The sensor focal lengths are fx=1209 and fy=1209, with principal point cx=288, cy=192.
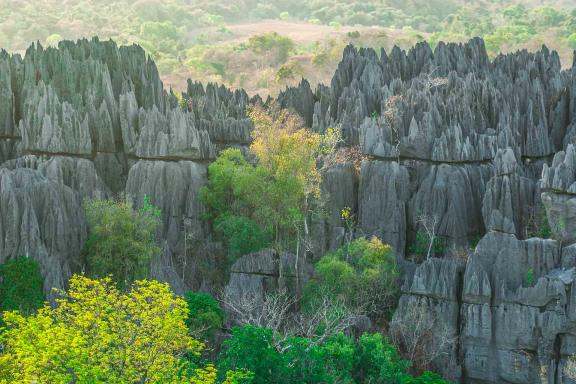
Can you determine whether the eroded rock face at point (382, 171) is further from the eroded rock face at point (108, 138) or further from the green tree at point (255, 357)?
the green tree at point (255, 357)

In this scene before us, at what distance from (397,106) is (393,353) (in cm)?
1612

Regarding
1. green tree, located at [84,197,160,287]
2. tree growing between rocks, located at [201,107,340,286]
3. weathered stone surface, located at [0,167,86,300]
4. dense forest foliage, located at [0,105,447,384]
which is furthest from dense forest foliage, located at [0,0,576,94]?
weathered stone surface, located at [0,167,86,300]

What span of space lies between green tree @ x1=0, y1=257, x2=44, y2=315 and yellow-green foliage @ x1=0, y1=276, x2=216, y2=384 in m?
9.45

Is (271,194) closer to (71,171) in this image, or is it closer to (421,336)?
(71,171)

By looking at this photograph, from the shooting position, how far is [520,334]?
3972cm

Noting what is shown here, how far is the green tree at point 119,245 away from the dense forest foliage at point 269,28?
48.4 m

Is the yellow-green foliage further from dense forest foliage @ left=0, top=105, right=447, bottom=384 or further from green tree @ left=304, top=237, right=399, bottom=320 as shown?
green tree @ left=304, top=237, right=399, bottom=320

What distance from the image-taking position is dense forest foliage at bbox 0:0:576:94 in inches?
4154

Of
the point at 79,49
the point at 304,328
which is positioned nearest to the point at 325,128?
the point at 79,49

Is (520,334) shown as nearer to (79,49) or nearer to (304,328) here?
(304,328)

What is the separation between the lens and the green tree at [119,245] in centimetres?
4172

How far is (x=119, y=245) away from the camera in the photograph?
4197cm

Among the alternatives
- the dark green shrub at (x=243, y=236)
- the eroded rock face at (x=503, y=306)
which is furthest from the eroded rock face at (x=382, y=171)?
the dark green shrub at (x=243, y=236)

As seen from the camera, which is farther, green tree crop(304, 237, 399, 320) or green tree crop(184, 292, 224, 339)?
green tree crop(304, 237, 399, 320)
